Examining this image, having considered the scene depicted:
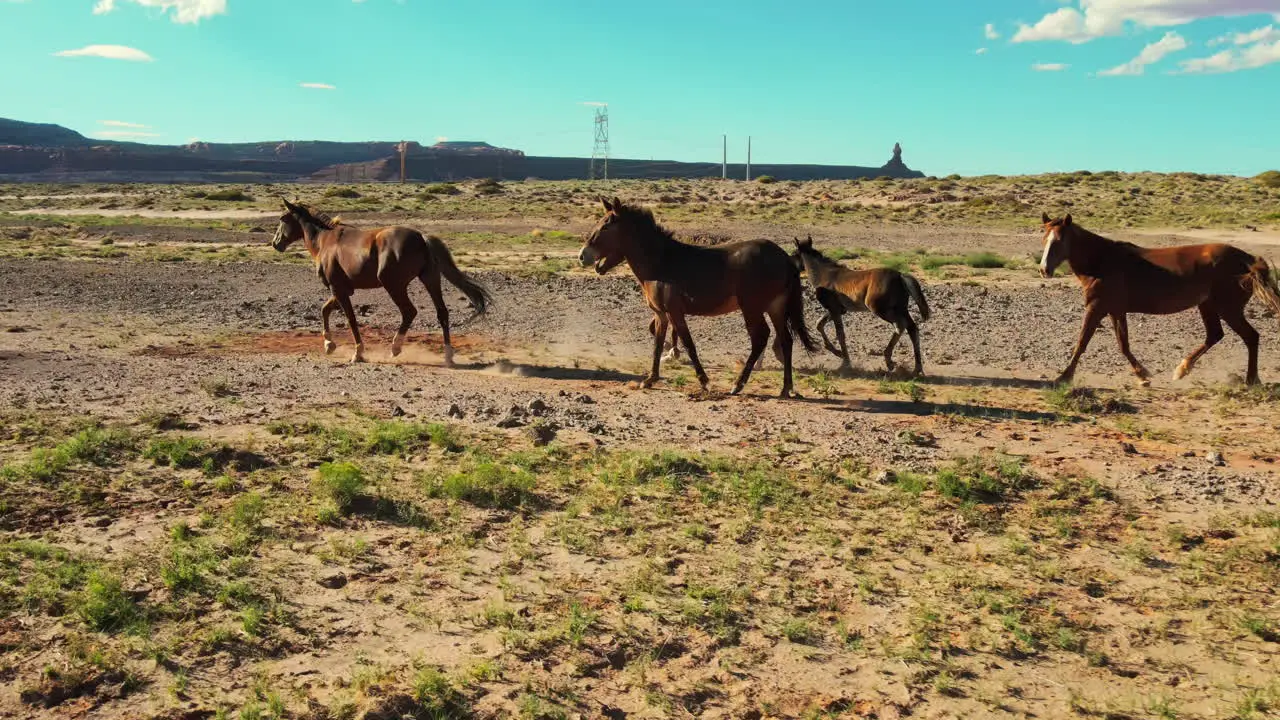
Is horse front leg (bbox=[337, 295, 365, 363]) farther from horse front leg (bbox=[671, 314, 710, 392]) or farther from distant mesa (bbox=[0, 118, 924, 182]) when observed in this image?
distant mesa (bbox=[0, 118, 924, 182])

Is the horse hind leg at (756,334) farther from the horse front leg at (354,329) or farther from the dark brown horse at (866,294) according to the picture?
the horse front leg at (354,329)

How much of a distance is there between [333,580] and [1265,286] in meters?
11.1

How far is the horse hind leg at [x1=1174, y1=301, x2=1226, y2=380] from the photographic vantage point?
1232 cm

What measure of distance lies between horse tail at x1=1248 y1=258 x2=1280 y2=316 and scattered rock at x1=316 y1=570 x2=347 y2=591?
430 inches

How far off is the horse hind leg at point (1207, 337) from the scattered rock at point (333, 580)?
10359 millimetres

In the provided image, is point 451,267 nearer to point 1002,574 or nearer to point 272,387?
point 272,387

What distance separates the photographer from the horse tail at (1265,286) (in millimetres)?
11883

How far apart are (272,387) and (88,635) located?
244 inches

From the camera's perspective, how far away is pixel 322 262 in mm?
14633

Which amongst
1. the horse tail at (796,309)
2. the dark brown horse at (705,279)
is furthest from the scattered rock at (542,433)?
the horse tail at (796,309)

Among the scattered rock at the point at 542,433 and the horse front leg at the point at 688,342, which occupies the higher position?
the horse front leg at the point at 688,342

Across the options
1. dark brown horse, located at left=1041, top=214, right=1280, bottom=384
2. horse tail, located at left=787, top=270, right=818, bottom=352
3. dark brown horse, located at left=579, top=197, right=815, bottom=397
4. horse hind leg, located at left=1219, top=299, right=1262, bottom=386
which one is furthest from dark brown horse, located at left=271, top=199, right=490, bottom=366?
horse hind leg, located at left=1219, top=299, right=1262, bottom=386

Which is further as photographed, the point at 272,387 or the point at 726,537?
the point at 272,387

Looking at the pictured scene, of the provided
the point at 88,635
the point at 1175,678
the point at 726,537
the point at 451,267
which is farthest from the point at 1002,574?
the point at 451,267
